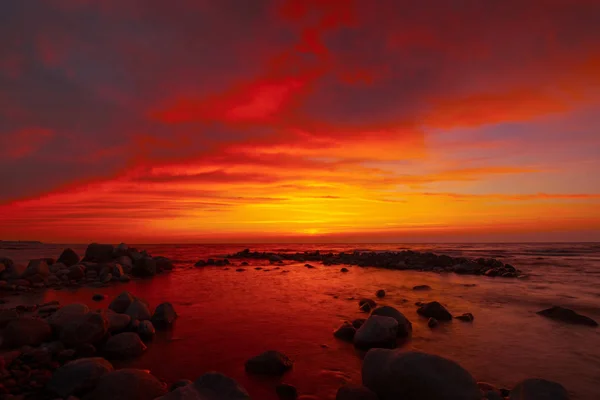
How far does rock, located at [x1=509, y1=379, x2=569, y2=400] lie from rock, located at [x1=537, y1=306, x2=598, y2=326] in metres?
7.40

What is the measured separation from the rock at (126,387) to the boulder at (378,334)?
4.79 metres

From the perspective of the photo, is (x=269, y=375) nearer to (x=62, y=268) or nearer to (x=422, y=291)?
(x=422, y=291)

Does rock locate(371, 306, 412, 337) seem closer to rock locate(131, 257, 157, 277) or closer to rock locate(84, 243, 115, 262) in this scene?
rock locate(131, 257, 157, 277)

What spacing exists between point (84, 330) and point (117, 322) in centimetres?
120

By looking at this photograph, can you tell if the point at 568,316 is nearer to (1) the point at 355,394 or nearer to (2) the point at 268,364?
(1) the point at 355,394

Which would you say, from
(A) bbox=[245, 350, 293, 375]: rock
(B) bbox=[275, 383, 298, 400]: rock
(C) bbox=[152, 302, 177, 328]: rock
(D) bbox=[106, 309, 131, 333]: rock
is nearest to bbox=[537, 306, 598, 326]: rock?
(A) bbox=[245, 350, 293, 375]: rock

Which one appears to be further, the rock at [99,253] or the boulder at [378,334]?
the rock at [99,253]

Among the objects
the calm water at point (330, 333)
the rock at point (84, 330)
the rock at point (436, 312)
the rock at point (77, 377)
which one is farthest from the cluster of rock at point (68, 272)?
the rock at point (436, 312)

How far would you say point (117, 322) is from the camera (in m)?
8.97

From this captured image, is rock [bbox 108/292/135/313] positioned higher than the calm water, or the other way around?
rock [bbox 108/292/135/313]

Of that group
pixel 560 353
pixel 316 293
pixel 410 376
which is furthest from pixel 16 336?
pixel 560 353

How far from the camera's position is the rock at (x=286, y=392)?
5.73 metres

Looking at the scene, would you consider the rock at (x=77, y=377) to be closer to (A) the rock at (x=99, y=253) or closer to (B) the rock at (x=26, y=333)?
(B) the rock at (x=26, y=333)

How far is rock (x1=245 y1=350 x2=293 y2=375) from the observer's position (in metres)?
6.80
